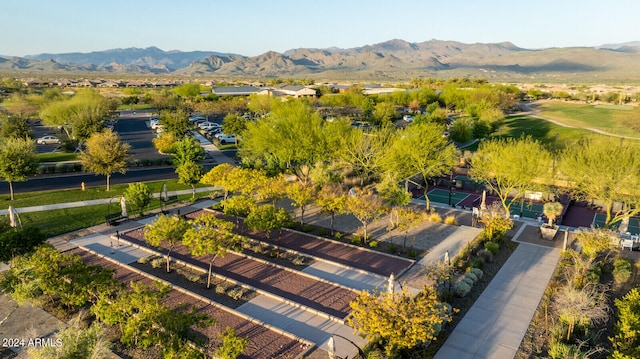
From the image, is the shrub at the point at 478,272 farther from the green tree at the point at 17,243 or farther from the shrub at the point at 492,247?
the green tree at the point at 17,243

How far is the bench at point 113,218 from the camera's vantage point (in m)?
28.7

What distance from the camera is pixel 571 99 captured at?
134625mm

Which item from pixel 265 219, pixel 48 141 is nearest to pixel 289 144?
pixel 265 219

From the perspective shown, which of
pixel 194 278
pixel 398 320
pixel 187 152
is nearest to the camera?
pixel 398 320

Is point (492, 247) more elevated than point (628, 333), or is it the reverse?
point (628, 333)

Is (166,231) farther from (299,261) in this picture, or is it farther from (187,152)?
(187,152)

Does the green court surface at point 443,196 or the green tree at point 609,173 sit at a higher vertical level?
the green tree at point 609,173

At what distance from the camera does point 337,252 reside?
24141mm

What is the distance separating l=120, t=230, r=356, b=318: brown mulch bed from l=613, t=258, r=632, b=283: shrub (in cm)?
1359

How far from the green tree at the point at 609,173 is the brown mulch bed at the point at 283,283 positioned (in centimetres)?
1867

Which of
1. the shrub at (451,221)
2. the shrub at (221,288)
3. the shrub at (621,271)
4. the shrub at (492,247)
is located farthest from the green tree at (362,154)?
the shrub at (221,288)

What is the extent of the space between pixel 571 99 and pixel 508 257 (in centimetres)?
13642

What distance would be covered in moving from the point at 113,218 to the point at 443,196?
27999 mm

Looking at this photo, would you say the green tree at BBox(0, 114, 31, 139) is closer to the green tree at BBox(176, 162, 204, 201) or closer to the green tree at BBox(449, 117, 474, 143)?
the green tree at BBox(176, 162, 204, 201)
